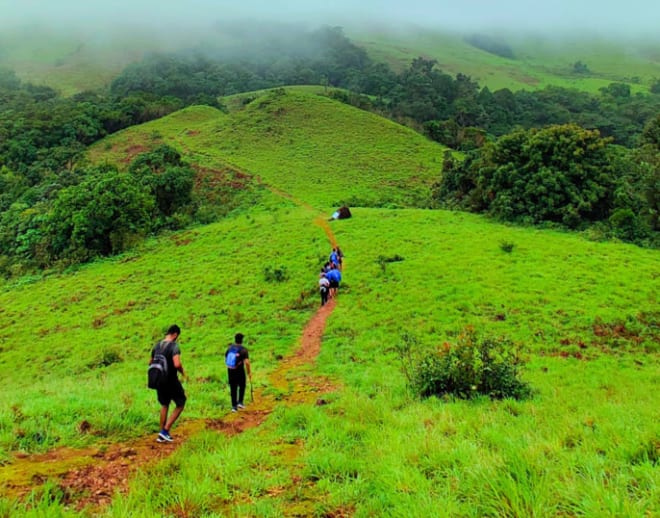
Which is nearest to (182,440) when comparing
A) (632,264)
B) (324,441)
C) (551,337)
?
(324,441)

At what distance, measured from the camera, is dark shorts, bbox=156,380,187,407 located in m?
7.46

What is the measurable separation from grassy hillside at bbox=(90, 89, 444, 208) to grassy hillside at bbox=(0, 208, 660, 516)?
1766 centimetres

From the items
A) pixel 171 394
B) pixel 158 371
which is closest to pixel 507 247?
pixel 171 394

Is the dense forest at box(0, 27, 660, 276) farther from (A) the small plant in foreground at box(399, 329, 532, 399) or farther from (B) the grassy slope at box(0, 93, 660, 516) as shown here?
(A) the small plant in foreground at box(399, 329, 532, 399)

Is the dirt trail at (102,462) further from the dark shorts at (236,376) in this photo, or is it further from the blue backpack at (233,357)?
the blue backpack at (233,357)

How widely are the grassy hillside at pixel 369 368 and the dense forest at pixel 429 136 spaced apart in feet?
12.7

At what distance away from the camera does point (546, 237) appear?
1033 inches

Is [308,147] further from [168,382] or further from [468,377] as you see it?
[168,382]

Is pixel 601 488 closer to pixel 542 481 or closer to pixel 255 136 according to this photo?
pixel 542 481

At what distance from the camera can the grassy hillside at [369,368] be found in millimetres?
4410

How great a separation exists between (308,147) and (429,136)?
2478 cm

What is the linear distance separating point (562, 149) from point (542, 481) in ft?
109

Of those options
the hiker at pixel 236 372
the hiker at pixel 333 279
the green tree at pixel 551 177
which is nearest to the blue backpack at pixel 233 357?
the hiker at pixel 236 372

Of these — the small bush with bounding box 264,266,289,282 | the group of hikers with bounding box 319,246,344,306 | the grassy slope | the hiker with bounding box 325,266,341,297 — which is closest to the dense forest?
the grassy slope
